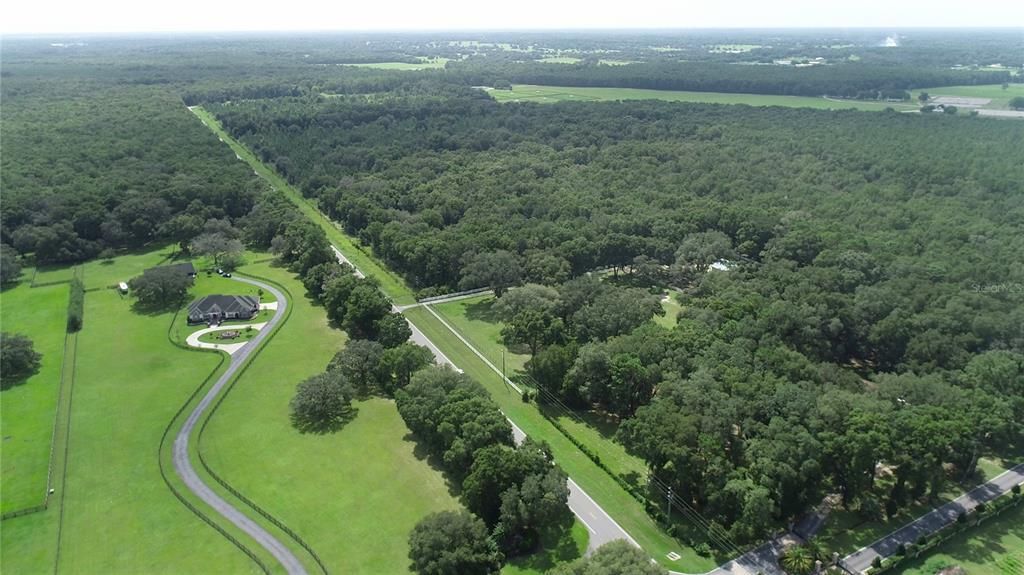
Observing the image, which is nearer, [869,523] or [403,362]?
[869,523]

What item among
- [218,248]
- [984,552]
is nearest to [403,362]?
[984,552]

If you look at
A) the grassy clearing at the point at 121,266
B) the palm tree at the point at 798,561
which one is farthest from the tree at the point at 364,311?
the palm tree at the point at 798,561

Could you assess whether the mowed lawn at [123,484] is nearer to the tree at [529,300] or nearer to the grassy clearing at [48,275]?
the grassy clearing at [48,275]

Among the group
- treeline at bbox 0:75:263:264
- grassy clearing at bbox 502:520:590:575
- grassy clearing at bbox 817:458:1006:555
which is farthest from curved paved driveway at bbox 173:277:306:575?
treeline at bbox 0:75:263:264

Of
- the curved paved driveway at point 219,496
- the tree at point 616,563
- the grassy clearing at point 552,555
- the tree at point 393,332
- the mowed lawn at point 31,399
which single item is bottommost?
the mowed lawn at point 31,399

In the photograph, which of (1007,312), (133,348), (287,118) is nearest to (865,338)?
(1007,312)

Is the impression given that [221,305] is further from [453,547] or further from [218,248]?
[453,547]

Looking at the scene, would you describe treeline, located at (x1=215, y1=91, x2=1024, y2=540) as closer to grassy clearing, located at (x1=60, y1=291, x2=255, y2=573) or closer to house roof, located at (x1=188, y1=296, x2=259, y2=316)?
house roof, located at (x1=188, y1=296, x2=259, y2=316)
